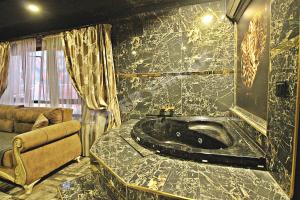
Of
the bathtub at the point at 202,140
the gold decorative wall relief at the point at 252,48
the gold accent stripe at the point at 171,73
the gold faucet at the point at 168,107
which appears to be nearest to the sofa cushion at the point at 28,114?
the gold accent stripe at the point at 171,73

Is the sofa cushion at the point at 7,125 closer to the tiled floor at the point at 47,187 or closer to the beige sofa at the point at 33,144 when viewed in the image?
the beige sofa at the point at 33,144

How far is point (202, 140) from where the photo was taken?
228 cm

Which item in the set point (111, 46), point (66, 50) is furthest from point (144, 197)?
point (66, 50)

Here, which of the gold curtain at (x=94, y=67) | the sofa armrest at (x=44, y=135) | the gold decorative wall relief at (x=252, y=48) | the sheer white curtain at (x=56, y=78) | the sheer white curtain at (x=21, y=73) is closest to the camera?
the gold decorative wall relief at (x=252, y=48)

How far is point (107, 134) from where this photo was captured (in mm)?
1976

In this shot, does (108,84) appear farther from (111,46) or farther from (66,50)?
(66,50)

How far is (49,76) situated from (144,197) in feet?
10.7

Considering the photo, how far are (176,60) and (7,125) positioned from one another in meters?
3.20

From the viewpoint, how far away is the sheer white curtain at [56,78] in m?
3.24

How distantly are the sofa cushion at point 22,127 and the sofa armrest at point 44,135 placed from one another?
2.62 feet

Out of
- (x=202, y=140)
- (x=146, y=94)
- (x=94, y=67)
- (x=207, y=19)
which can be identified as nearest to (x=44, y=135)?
(x=94, y=67)

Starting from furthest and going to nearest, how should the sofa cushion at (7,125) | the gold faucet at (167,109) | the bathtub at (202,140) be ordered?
the sofa cushion at (7,125) < the gold faucet at (167,109) < the bathtub at (202,140)

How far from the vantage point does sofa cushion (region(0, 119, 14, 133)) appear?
10.0 feet

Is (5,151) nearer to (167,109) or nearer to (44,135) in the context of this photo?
(44,135)
